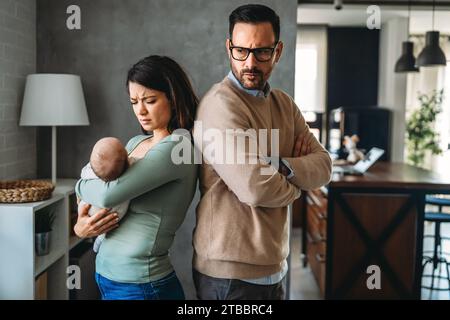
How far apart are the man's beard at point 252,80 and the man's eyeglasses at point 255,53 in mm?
34

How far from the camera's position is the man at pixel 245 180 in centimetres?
137

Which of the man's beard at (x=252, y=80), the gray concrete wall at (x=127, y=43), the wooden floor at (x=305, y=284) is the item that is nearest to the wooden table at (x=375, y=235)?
the wooden floor at (x=305, y=284)

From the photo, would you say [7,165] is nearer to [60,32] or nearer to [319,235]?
[60,32]

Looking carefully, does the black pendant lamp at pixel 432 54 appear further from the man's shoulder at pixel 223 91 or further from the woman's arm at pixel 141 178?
the woman's arm at pixel 141 178

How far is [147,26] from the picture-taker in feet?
8.69

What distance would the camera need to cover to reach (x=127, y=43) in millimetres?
2668

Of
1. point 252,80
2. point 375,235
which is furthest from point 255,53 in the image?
point 375,235

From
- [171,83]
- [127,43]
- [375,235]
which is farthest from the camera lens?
[375,235]

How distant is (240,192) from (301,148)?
1.08 feet

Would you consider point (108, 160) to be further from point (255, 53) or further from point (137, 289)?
point (255, 53)

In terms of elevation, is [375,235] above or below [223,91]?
below

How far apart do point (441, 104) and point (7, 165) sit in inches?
242

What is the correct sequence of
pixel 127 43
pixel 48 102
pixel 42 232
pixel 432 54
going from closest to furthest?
pixel 42 232 → pixel 48 102 → pixel 127 43 → pixel 432 54

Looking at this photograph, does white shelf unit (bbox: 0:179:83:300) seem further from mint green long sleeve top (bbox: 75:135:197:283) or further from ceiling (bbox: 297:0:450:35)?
ceiling (bbox: 297:0:450:35)
